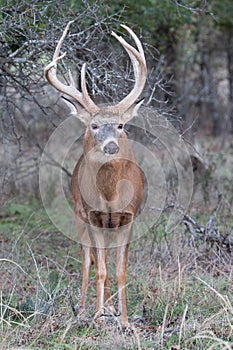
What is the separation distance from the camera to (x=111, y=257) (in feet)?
27.3

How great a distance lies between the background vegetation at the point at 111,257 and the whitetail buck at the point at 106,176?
39 centimetres

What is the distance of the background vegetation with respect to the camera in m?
5.34

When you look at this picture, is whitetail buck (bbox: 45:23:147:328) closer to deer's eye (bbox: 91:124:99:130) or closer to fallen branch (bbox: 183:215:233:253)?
deer's eye (bbox: 91:124:99:130)

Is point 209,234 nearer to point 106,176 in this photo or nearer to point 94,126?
point 106,176

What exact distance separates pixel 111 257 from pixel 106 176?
220cm

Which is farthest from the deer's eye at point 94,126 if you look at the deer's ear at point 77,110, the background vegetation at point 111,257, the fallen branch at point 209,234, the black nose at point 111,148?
the fallen branch at point 209,234

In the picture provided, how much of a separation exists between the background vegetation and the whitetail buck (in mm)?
388

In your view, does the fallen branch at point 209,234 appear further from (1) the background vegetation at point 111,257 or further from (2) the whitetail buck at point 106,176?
(2) the whitetail buck at point 106,176

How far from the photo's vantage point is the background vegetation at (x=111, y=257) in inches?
210

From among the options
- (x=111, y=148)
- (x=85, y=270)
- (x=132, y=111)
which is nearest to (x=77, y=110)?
(x=132, y=111)

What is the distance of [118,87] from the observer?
7461 mm

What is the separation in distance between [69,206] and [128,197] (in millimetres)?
4202

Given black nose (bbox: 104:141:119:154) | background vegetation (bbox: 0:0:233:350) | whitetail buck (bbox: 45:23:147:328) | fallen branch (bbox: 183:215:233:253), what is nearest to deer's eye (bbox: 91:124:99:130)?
whitetail buck (bbox: 45:23:147:328)

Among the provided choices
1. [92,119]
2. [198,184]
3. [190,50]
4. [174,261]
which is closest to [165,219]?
[174,261]
